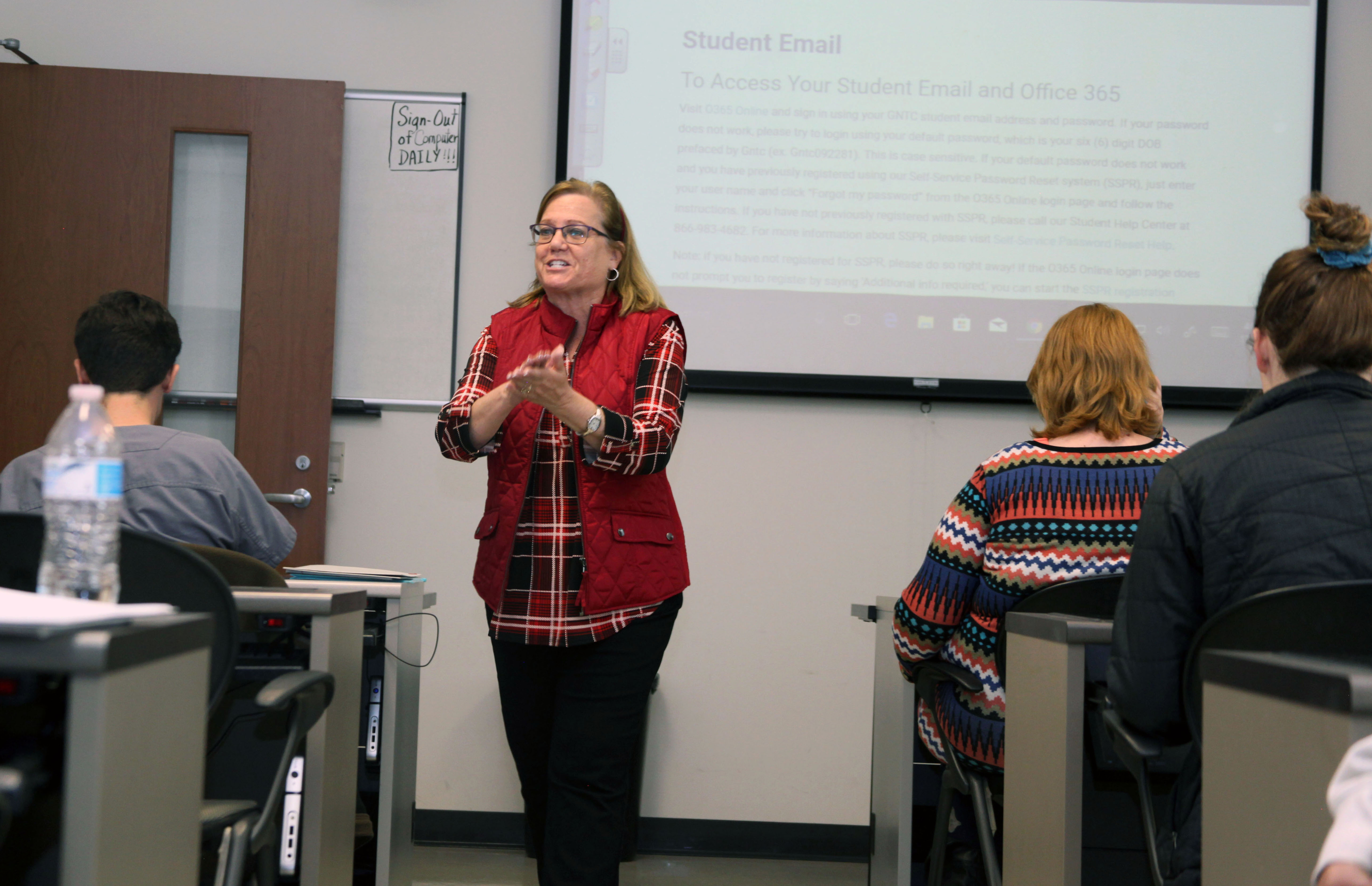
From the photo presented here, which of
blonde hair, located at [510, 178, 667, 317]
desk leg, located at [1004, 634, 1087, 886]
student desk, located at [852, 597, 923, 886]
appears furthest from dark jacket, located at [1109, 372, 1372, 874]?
blonde hair, located at [510, 178, 667, 317]

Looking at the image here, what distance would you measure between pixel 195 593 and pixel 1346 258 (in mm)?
1481

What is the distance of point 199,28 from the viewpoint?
→ 136 inches

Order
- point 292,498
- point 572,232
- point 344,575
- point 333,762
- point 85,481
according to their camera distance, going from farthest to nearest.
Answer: point 292,498 → point 344,575 → point 572,232 → point 333,762 → point 85,481

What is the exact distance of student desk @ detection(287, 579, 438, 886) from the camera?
6.99 ft

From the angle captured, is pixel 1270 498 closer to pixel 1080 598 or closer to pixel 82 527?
pixel 1080 598

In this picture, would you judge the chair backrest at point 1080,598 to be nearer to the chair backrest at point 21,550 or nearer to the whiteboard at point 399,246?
the chair backrest at point 21,550

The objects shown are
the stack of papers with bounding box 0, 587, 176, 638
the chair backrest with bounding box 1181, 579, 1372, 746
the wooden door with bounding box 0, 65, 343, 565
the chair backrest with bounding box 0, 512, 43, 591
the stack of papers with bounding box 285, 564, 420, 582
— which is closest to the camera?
the stack of papers with bounding box 0, 587, 176, 638

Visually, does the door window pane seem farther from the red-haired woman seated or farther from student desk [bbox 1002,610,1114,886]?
student desk [bbox 1002,610,1114,886]

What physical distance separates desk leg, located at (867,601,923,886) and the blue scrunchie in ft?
3.60

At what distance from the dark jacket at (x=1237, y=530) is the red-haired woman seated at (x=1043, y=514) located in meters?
0.35

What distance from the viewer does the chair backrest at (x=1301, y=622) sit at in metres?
1.07

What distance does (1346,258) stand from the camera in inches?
53.7

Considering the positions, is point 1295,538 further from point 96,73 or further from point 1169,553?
point 96,73

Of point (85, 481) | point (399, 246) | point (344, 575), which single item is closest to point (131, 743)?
point (85, 481)
